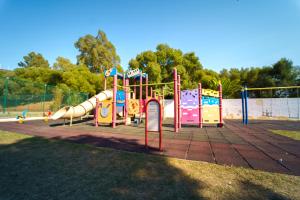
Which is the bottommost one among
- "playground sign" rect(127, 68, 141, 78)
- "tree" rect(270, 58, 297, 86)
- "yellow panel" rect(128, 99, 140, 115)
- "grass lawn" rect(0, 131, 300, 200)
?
"grass lawn" rect(0, 131, 300, 200)

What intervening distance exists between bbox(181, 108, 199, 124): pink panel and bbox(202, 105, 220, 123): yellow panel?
475 mm

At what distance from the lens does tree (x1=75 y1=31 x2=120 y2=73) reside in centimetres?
3681

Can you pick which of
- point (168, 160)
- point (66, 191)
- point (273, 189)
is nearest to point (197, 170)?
point (168, 160)

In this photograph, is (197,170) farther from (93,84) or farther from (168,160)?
(93,84)

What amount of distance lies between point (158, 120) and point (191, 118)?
18.9 ft

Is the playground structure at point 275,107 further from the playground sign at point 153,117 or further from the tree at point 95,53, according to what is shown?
the tree at point 95,53

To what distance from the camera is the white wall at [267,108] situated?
52.5 feet

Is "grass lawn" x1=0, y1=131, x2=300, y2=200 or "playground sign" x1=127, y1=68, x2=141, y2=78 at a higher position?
"playground sign" x1=127, y1=68, x2=141, y2=78

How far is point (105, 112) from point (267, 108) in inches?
677

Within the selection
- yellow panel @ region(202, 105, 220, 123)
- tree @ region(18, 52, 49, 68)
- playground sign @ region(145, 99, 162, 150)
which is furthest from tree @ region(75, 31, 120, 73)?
playground sign @ region(145, 99, 162, 150)

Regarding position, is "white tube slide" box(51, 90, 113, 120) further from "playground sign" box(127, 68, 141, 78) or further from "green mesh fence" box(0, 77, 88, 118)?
"green mesh fence" box(0, 77, 88, 118)

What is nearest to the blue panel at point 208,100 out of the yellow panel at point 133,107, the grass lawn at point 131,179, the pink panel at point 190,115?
the pink panel at point 190,115

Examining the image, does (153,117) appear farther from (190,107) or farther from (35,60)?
(35,60)

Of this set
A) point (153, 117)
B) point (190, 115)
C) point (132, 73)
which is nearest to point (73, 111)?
point (132, 73)
